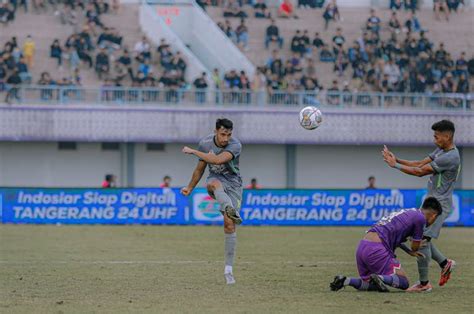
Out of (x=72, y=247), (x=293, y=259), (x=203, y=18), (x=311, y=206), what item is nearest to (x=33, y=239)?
(x=72, y=247)

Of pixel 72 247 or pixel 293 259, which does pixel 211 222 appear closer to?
pixel 72 247

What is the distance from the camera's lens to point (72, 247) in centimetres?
2309

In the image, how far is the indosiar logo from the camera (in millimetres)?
33312

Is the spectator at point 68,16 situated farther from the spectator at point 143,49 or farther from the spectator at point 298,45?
the spectator at point 298,45

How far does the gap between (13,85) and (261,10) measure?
11.6 meters

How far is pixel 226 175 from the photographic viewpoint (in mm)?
15859

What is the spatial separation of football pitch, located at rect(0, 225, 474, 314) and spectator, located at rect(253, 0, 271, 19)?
19.8m

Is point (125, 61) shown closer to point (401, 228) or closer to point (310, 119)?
point (310, 119)

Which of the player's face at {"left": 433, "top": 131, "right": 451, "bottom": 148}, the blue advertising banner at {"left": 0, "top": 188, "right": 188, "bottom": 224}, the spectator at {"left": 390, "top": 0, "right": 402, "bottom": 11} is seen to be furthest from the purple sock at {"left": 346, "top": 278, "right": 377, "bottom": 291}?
the spectator at {"left": 390, "top": 0, "right": 402, "bottom": 11}

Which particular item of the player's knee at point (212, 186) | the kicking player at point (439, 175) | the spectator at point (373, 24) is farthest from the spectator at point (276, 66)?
the kicking player at point (439, 175)

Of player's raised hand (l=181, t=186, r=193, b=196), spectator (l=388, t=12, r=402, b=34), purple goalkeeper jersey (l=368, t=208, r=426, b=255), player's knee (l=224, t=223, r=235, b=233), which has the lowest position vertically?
player's knee (l=224, t=223, r=235, b=233)

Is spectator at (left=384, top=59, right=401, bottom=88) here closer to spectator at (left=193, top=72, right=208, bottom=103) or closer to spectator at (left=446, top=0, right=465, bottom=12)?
spectator at (left=446, top=0, right=465, bottom=12)

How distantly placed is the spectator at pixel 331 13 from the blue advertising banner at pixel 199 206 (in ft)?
46.5

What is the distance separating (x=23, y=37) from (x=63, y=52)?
2103 mm
